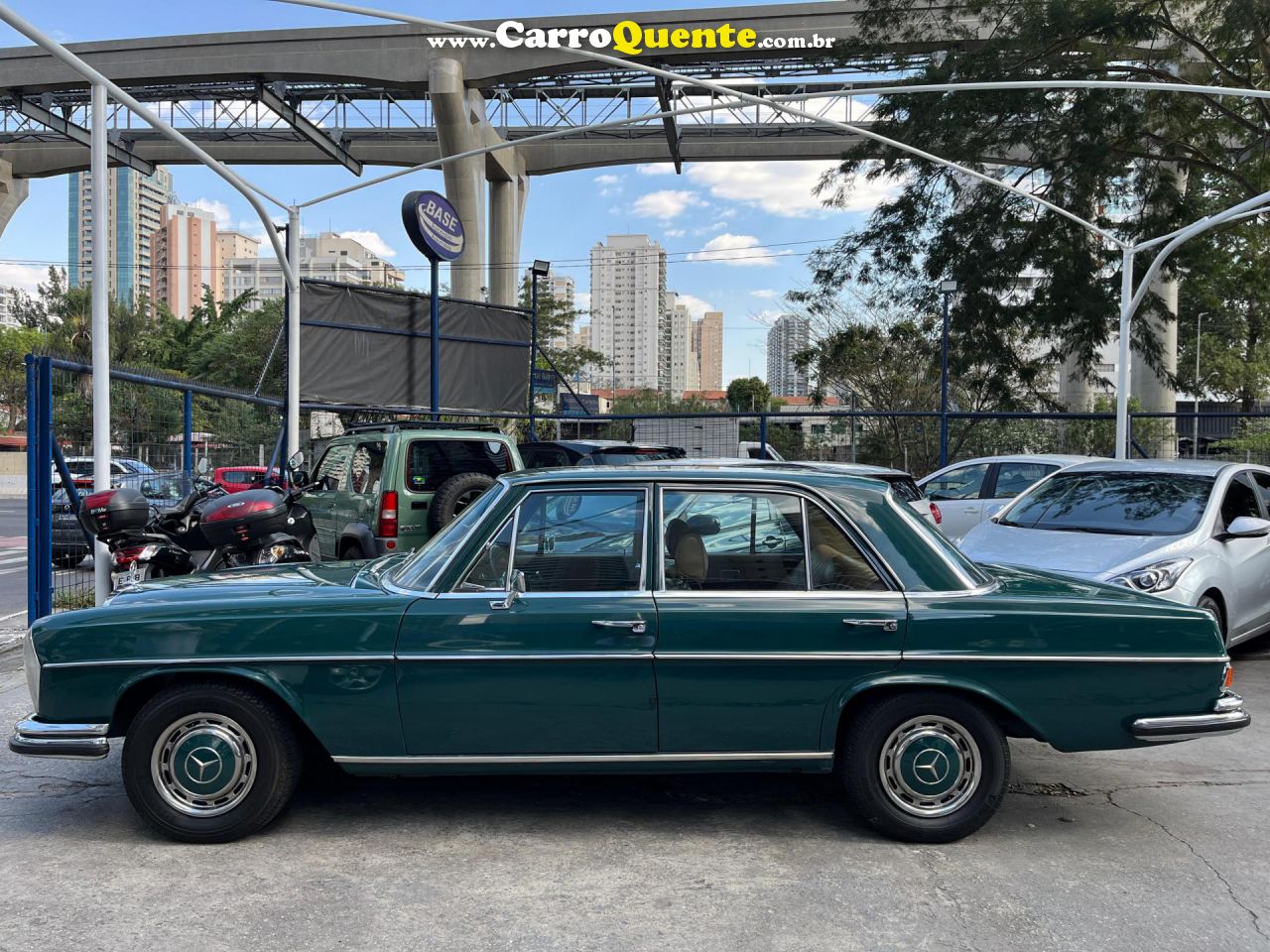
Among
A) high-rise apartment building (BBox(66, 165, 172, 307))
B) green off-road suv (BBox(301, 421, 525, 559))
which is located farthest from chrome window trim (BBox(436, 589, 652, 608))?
high-rise apartment building (BBox(66, 165, 172, 307))

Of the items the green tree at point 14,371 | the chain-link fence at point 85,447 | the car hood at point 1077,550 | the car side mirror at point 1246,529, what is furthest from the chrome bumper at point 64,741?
the green tree at point 14,371

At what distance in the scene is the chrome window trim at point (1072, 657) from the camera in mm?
4129

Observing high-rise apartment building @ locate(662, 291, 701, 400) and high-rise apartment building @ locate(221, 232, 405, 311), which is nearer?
high-rise apartment building @ locate(221, 232, 405, 311)

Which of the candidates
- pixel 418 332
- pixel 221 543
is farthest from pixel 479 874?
pixel 418 332

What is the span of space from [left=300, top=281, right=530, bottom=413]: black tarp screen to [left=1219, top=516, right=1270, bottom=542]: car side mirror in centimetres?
1218

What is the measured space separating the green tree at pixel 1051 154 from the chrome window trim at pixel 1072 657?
1567 centimetres

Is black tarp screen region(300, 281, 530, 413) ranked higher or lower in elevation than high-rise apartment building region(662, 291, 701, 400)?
lower

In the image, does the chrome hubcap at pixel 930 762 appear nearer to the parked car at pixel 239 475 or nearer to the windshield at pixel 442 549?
the windshield at pixel 442 549

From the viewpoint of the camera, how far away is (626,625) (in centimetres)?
413

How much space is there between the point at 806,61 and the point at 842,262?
9.75 m

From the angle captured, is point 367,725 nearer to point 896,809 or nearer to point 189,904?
point 189,904

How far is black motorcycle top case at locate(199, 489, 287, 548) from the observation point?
24.4ft

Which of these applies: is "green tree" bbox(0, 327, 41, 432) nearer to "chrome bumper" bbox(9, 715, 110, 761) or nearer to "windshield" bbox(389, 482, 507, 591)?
"chrome bumper" bbox(9, 715, 110, 761)

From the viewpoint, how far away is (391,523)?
9.19 m
